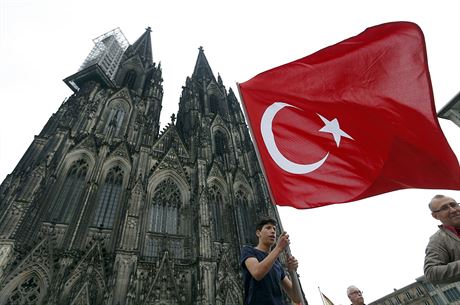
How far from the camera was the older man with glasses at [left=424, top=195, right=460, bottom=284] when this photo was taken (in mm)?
2134

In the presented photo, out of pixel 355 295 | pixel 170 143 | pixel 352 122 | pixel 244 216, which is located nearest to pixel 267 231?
pixel 352 122

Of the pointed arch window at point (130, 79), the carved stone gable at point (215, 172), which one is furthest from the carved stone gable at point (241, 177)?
the pointed arch window at point (130, 79)

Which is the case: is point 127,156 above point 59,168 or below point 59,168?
above

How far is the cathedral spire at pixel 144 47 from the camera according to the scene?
30.8m

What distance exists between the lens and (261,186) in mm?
21328

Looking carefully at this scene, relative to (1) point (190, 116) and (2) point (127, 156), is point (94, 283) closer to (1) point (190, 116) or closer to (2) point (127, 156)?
(2) point (127, 156)

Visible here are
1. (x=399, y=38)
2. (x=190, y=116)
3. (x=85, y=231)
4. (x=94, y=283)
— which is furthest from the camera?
(x=190, y=116)

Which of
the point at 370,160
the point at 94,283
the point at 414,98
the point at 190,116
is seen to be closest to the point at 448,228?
the point at 370,160

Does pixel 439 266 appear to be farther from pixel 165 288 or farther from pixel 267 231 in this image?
pixel 165 288

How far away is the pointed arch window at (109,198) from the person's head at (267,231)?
14418 mm

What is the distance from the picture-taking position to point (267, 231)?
2.75 metres

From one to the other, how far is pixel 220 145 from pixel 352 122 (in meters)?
21.1

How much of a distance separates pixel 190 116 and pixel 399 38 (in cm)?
2296

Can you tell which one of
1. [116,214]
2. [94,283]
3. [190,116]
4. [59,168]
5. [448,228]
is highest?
[190,116]
